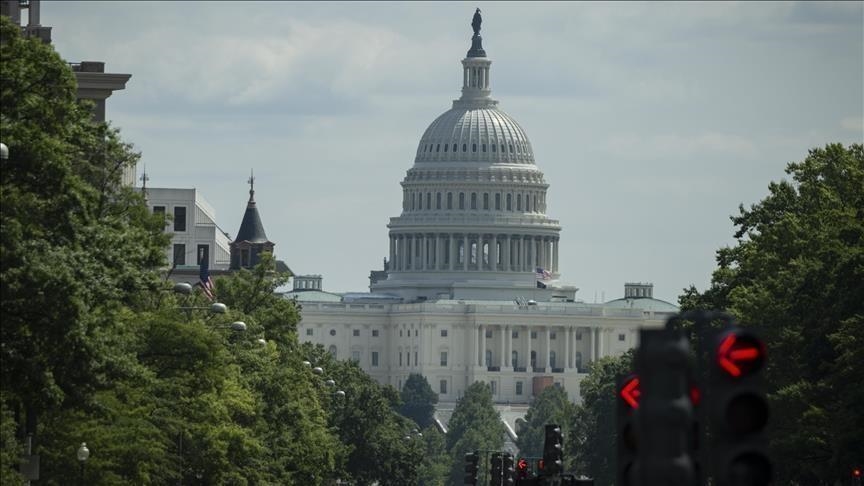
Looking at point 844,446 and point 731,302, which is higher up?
point 731,302

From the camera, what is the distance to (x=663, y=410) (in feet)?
53.2

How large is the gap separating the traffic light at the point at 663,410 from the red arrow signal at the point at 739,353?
49 centimetres

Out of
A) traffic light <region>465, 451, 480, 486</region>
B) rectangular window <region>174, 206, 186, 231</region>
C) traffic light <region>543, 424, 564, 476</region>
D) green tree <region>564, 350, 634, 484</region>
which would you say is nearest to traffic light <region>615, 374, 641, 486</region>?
traffic light <region>543, 424, 564, 476</region>

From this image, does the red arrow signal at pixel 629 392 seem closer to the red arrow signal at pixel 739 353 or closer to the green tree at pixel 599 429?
the red arrow signal at pixel 739 353

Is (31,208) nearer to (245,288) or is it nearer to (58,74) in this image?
(58,74)

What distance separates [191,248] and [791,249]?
105 metres

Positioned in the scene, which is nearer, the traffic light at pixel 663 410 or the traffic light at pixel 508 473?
the traffic light at pixel 663 410

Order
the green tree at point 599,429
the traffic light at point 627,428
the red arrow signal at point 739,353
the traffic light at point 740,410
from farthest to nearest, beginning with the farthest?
the green tree at point 599,429, the traffic light at point 627,428, the red arrow signal at point 739,353, the traffic light at point 740,410

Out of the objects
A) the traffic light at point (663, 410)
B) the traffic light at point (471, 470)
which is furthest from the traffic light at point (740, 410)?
the traffic light at point (471, 470)

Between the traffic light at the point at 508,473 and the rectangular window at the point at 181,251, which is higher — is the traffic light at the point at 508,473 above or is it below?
below

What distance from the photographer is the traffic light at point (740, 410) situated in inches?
645

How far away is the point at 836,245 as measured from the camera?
251ft

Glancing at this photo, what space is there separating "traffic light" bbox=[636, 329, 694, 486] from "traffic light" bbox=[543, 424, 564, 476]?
40.8 meters

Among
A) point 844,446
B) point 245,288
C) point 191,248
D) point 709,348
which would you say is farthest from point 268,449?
point 191,248
